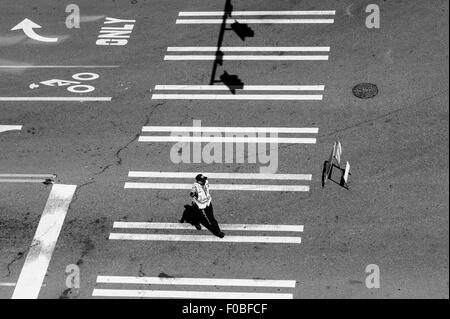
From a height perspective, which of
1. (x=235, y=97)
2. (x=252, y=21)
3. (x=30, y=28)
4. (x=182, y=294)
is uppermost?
(x=252, y=21)

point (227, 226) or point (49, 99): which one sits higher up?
point (49, 99)

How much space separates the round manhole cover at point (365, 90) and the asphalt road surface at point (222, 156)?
20cm

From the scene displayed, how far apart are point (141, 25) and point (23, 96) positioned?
177 inches

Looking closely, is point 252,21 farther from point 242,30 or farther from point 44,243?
point 44,243

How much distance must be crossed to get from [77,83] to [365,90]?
8.40 meters

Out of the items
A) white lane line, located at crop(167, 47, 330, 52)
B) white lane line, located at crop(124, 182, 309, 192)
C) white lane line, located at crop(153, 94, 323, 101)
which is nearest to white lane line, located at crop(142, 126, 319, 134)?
white lane line, located at crop(153, 94, 323, 101)

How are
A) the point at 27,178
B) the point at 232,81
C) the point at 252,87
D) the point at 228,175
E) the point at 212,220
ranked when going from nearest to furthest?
1. the point at 212,220
2. the point at 228,175
3. the point at 27,178
4. the point at 252,87
5. the point at 232,81

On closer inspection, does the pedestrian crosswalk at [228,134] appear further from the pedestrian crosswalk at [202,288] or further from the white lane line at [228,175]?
the pedestrian crosswalk at [202,288]

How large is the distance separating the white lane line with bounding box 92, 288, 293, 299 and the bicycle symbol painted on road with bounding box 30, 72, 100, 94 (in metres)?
7.17

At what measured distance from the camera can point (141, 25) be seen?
25.1 metres

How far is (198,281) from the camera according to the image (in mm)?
18156

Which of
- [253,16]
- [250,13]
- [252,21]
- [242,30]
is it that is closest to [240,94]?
[242,30]

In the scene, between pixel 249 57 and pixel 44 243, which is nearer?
pixel 44 243
